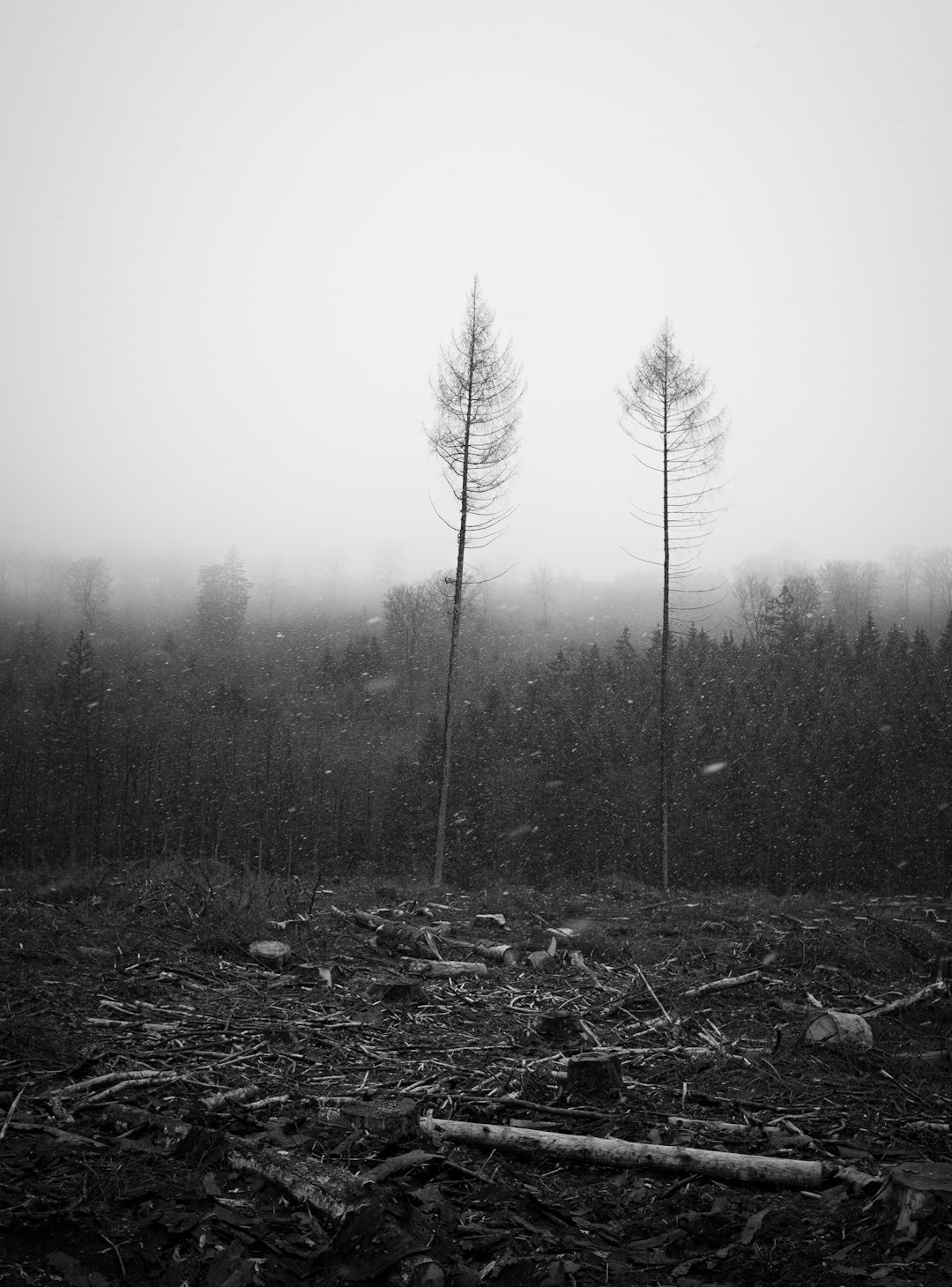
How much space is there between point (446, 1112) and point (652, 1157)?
1.15 m

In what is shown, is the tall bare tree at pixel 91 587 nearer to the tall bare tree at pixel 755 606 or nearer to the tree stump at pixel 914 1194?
the tall bare tree at pixel 755 606

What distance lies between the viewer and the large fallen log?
10.9 feet

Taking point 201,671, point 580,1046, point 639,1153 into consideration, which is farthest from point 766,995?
point 201,671

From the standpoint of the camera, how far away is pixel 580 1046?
17.3ft

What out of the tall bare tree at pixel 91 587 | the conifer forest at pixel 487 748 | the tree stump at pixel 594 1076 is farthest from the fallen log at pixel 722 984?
the tall bare tree at pixel 91 587

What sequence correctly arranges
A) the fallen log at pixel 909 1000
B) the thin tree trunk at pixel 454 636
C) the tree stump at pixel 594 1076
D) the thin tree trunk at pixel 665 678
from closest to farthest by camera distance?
the tree stump at pixel 594 1076
the fallen log at pixel 909 1000
the thin tree trunk at pixel 454 636
the thin tree trunk at pixel 665 678

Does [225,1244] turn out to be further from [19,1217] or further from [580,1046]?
[580,1046]

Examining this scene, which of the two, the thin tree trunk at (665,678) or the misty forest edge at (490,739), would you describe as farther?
the misty forest edge at (490,739)

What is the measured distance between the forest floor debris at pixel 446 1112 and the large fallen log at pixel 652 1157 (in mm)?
13

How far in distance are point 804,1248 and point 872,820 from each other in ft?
112

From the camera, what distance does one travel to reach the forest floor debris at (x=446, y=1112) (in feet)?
9.05

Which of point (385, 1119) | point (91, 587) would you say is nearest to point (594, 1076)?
point (385, 1119)

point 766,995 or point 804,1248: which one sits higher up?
point 804,1248

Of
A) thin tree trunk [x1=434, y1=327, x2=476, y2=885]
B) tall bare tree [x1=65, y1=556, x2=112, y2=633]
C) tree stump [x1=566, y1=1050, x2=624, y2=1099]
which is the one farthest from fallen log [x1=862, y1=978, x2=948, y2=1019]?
tall bare tree [x1=65, y1=556, x2=112, y2=633]
